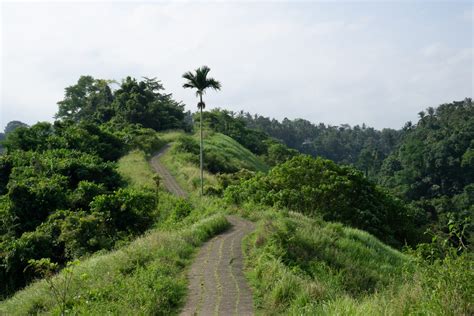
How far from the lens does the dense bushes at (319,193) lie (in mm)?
23000

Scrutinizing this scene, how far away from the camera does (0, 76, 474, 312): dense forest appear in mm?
19719

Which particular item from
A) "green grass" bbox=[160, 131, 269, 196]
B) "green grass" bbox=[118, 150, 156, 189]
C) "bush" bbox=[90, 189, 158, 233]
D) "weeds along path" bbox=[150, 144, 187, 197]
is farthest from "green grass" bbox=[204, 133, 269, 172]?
"bush" bbox=[90, 189, 158, 233]

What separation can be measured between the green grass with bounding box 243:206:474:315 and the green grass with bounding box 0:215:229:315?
1.80m

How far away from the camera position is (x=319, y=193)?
23281 millimetres

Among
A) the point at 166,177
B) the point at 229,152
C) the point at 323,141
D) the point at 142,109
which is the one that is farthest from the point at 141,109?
the point at 323,141

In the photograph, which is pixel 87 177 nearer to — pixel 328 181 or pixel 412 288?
pixel 328 181

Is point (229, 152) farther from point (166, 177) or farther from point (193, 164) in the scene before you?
point (166, 177)

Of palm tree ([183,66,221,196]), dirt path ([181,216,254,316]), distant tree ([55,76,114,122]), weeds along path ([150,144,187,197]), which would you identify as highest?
distant tree ([55,76,114,122])

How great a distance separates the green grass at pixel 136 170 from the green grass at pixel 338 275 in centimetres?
1435

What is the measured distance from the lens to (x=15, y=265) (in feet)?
62.7

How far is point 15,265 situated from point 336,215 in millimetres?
15584

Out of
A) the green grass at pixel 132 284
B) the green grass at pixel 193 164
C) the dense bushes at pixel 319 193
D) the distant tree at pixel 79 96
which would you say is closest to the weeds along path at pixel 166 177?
the green grass at pixel 193 164

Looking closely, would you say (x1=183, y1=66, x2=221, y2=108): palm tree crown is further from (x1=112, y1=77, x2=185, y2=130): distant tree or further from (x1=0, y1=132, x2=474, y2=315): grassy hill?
(x1=112, y1=77, x2=185, y2=130): distant tree

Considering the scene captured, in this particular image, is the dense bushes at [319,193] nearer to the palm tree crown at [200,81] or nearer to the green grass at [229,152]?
the palm tree crown at [200,81]
